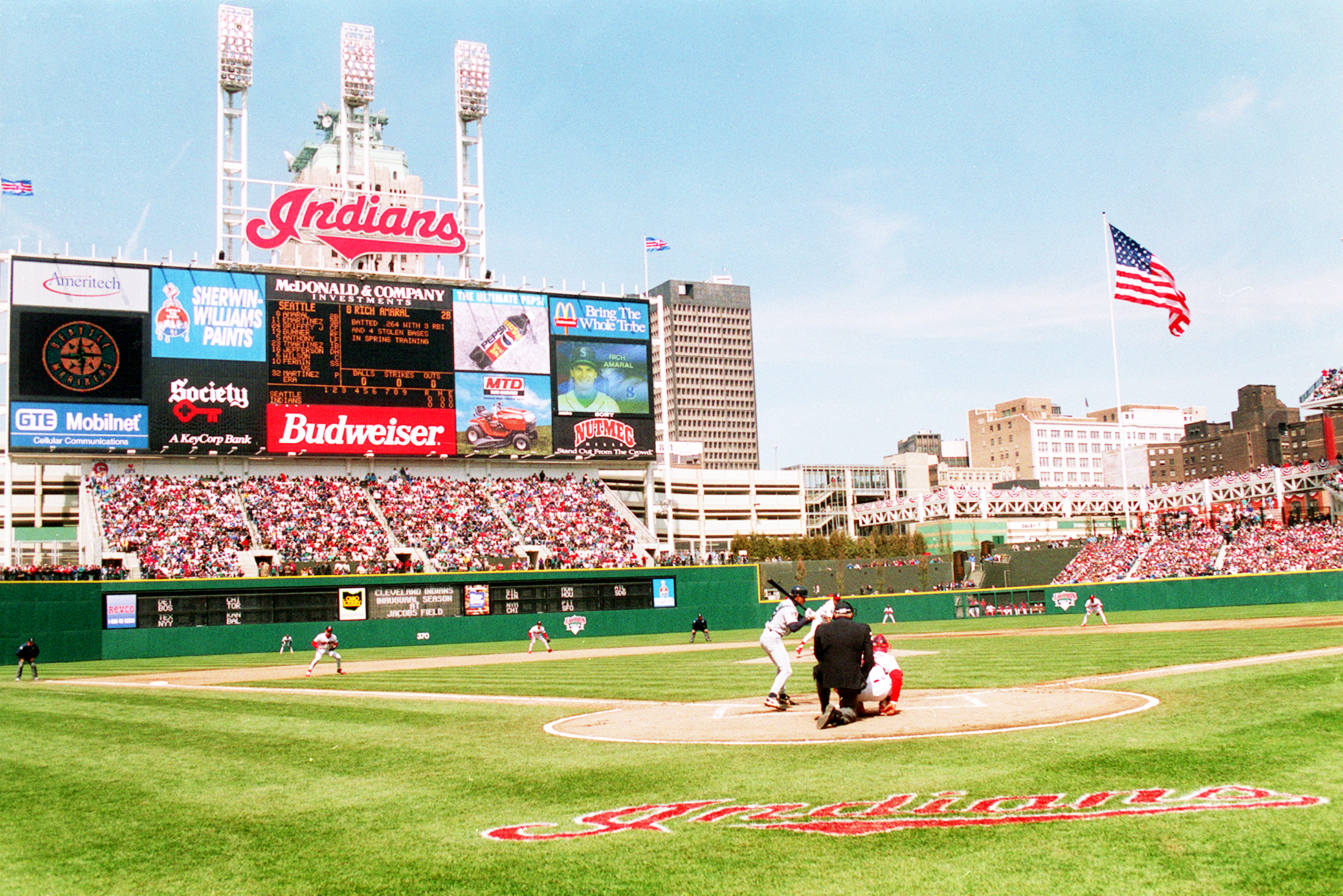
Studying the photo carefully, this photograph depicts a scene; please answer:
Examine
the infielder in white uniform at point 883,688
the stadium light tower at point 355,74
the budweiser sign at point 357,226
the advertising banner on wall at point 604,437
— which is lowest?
the infielder in white uniform at point 883,688

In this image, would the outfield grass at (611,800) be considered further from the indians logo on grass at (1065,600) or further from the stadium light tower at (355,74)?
the stadium light tower at (355,74)

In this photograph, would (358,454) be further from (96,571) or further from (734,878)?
(734,878)

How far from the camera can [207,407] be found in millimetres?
53656

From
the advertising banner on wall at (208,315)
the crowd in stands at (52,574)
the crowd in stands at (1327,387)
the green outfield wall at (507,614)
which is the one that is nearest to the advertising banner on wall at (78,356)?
the advertising banner on wall at (208,315)

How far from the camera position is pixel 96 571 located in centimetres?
4506

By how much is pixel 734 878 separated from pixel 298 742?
8.90 meters

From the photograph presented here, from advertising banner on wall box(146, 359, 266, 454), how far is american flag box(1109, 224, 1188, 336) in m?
39.9

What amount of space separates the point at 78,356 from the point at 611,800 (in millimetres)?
50074

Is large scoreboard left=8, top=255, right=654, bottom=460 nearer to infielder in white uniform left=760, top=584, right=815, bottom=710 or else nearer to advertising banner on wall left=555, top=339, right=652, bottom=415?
advertising banner on wall left=555, top=339, right=652, bottom=415

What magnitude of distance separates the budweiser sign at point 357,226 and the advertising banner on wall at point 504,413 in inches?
290

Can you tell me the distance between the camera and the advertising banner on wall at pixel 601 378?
6028cm

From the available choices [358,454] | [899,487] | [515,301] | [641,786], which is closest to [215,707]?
[641,786]

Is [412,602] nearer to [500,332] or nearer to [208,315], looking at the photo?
[500,332]

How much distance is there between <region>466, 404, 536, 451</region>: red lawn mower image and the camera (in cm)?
5838
